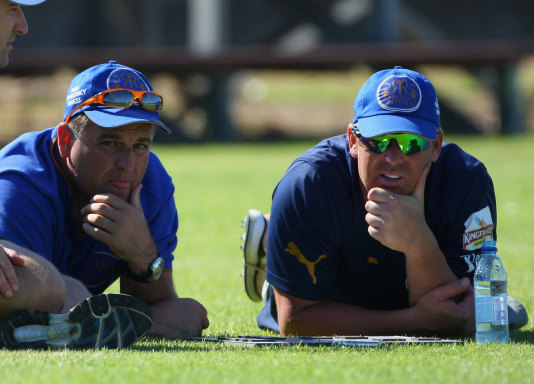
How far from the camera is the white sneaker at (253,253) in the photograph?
6.46 meters

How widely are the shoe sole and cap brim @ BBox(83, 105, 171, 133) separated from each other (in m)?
0.92

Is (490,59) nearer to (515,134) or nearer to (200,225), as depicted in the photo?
(515,134)

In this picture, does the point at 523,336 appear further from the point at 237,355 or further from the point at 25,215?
the point at 25,215

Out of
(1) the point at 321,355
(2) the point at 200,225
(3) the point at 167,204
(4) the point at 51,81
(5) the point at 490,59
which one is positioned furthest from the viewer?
(4) the point at 51,81

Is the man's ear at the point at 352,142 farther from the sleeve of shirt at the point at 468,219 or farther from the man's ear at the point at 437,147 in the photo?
the sleeve of shirt at the point at 468,219

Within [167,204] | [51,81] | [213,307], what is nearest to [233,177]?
[213,307]

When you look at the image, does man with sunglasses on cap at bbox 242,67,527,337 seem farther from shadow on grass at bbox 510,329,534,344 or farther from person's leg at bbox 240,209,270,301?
person's leg at bbox 240,209,270,301

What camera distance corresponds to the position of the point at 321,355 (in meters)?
4.57

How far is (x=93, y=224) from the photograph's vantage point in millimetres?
4988

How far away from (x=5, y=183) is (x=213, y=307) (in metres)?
2.18

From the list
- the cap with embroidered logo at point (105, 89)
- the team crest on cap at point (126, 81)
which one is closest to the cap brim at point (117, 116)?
the cap with embroidered logo at point (105, 89)

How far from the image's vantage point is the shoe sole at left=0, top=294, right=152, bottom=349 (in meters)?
4.55

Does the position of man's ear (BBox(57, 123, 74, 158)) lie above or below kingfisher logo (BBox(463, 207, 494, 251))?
above

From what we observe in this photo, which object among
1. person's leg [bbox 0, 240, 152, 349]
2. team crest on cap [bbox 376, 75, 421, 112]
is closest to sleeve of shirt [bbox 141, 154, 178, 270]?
person's leg [bbox 0, 240, 152, 349]
